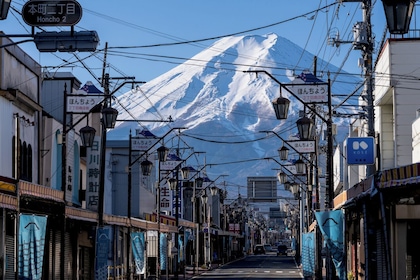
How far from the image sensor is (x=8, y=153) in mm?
34594

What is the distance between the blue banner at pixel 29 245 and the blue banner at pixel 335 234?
34.1 feet

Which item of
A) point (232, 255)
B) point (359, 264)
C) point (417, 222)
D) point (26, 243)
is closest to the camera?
point (26, 243)

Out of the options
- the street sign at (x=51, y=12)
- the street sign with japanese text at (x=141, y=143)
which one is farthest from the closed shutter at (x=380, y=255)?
the street sign with japanese text at (x=141, y=143)

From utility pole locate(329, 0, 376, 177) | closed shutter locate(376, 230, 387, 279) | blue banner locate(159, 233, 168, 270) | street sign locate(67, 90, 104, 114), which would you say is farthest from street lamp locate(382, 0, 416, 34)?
blue banner locate(159, 233, 168, 270)

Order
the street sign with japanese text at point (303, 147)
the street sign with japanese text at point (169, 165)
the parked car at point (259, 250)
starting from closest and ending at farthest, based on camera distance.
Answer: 1. the street sign with japanese text at point (303, 147)
2. the street sign with japanese text at point (169, 165)
3. the parked car at point (259, 250)

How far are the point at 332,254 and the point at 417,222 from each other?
3.28 m

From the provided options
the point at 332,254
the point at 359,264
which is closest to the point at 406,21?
the point at 332,254

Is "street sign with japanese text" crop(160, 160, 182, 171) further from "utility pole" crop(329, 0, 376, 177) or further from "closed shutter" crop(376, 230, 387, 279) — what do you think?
"closed shutter" crop(376, 230, 387, 279)

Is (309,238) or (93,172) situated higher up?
(93,172)

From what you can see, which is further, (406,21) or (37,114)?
(37,114)

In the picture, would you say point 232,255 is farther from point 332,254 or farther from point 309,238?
point 332,254

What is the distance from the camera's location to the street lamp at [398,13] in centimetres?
1329

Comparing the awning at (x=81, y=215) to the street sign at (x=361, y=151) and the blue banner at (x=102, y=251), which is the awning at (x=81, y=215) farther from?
the street sign at (x=361, y=151)

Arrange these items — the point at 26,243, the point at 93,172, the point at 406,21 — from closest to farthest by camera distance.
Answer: the point at 406,21, the point at 26,243, the point at 93,172
